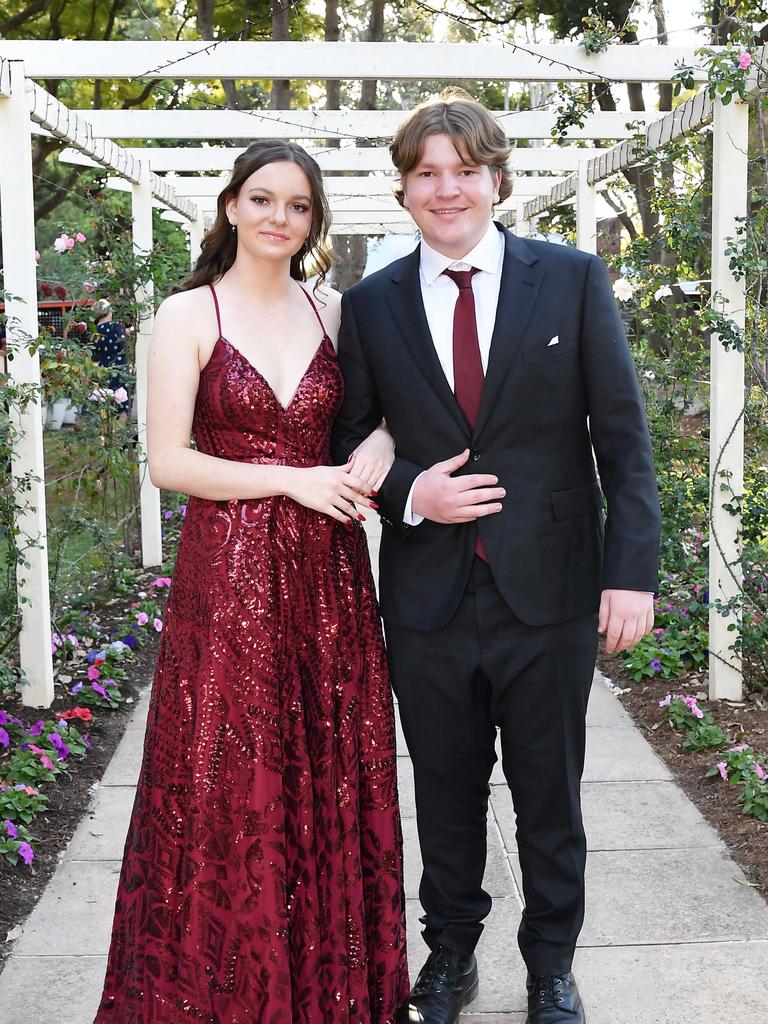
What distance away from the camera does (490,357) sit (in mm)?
2637

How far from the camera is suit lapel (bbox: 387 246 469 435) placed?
2682 mm

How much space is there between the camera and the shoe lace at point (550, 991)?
2836mm

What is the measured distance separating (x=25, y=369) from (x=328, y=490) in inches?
108

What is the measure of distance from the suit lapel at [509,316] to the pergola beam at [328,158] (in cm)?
520

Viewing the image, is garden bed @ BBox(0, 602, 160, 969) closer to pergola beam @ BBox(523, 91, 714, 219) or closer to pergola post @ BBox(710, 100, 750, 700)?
pergola post @ BBox(710, 100, 750, 700)

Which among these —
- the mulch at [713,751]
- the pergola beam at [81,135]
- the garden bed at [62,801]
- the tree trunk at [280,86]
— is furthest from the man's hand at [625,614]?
the tree trunk at [280,86]

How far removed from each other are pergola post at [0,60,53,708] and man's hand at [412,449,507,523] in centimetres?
270

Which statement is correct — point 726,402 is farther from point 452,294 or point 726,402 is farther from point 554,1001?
point 554,1001

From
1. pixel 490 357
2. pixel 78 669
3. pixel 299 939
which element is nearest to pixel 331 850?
pixel 299 939

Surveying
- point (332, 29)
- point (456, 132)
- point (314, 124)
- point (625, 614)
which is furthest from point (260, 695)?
point (332, 29)

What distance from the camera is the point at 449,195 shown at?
2.64 meters

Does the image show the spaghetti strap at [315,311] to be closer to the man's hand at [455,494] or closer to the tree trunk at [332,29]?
the man's hand at [455,494]

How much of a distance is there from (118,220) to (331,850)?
6.41 m

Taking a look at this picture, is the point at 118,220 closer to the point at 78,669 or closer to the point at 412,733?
the point at 78,669
